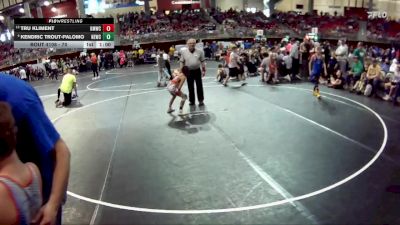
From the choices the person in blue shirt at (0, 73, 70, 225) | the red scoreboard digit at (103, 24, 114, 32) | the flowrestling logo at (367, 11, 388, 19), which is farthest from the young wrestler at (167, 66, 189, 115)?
the flowrestling logo at (367, 11, 388, 19)

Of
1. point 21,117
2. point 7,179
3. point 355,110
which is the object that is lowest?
point 355,110

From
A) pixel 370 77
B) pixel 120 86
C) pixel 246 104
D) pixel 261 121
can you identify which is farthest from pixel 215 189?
pixel 120 86

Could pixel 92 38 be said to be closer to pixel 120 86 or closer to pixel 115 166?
pixel 115 166

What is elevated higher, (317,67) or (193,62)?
(193,62)

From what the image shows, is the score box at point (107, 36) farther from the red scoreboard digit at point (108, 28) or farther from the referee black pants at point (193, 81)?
the referee black pants at point (193, 81)

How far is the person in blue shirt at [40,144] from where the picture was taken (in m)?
1.79

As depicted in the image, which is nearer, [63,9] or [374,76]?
[374,76]

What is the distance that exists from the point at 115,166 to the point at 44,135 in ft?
17.4

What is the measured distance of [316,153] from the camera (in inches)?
282
